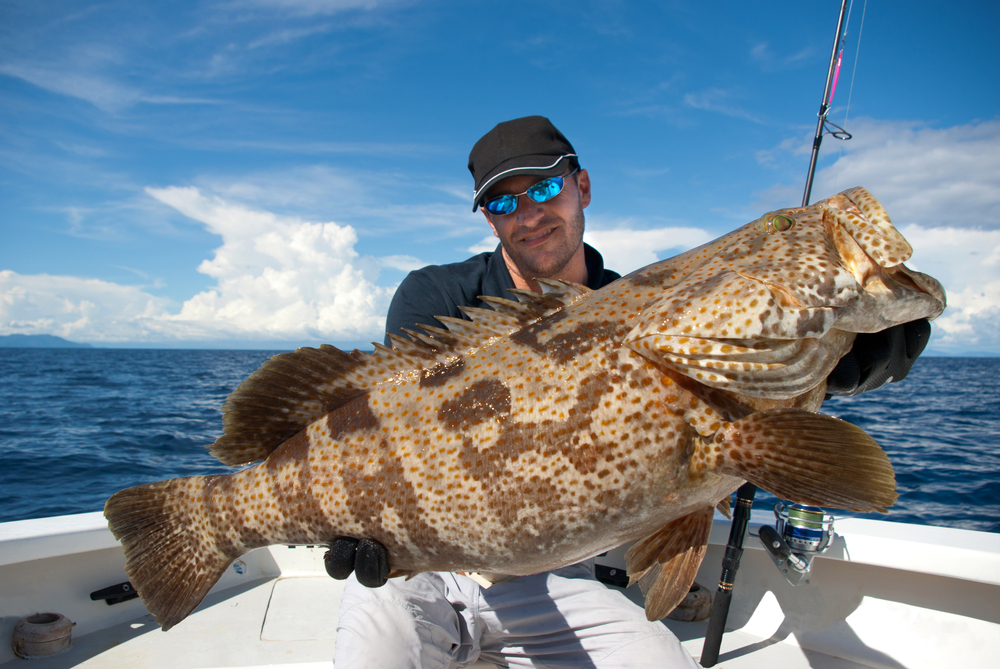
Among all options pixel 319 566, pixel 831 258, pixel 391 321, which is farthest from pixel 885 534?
pixel 319 566

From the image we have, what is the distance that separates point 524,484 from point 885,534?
3.15 m

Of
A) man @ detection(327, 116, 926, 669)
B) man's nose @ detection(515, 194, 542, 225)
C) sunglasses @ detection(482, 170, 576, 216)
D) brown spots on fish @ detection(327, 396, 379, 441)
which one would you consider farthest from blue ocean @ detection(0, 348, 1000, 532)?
man's nose @ detection(515, 194, 542, 225)

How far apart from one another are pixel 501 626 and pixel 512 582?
10.6 inches

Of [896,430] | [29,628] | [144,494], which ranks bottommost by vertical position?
[896,430]

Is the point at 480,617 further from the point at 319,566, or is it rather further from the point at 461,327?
the point at 319,566

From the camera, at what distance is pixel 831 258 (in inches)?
82.7

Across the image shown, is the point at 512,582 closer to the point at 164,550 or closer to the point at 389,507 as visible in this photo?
the point at 389,507

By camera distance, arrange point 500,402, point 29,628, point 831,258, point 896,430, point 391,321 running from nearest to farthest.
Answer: point 831,258, point 500,402, point 29,628, point 391,321, point 896,430

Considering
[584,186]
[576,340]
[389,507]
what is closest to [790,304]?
[576,340]

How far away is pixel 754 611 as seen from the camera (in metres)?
4.27

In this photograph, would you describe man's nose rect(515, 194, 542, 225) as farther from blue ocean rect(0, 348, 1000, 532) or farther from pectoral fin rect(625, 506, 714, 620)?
blue ocean rect(0, 348, 1000, 532)

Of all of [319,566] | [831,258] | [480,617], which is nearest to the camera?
[831,258]

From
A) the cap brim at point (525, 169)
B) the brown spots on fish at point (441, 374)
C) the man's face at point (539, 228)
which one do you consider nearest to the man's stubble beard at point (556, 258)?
the man's face at point (539, 228)

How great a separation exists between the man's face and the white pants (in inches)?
82.5
